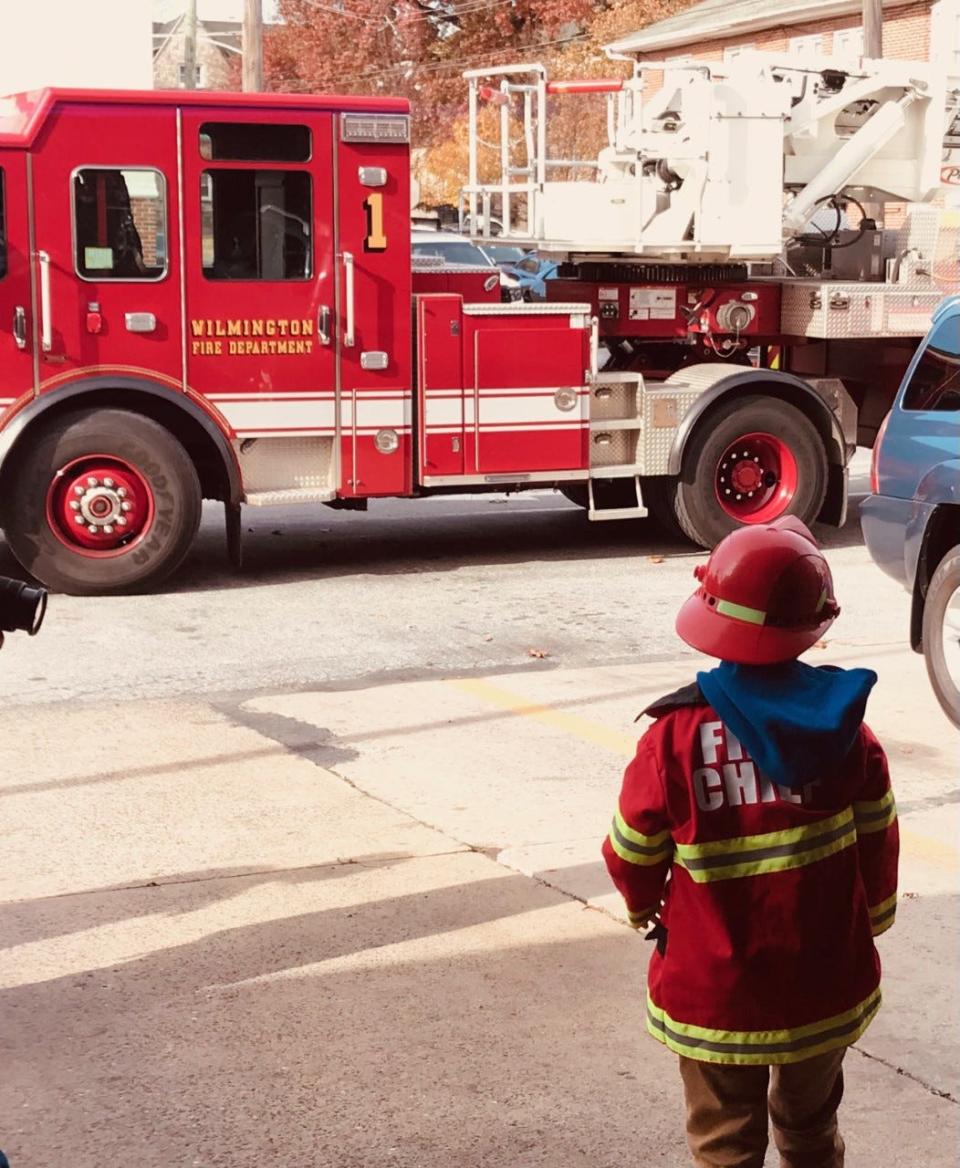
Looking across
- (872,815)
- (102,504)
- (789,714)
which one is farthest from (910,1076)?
(102,504)

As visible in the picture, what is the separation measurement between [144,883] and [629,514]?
6.42m

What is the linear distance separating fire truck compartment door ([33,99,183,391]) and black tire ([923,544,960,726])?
4.82 meters

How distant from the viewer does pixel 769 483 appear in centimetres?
1237

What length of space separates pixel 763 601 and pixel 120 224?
26.2ft

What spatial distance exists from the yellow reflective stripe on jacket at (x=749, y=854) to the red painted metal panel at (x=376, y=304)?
7.98 meters

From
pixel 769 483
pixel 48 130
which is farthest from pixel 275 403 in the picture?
pixel 769 483

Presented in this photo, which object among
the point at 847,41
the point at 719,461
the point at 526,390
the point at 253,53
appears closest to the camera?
the point at 526,390

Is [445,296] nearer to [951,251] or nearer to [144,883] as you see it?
[951,251]

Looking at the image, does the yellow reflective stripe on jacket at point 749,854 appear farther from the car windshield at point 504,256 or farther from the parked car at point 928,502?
the car windshield at point 504,256

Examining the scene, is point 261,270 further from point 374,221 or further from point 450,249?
point 450,249

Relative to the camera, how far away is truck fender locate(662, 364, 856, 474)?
11.9 meters

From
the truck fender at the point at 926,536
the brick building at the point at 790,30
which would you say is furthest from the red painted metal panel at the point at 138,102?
the brick building at the point at 790,30

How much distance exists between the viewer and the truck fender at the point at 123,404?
10.2 m

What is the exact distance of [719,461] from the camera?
12.1m
